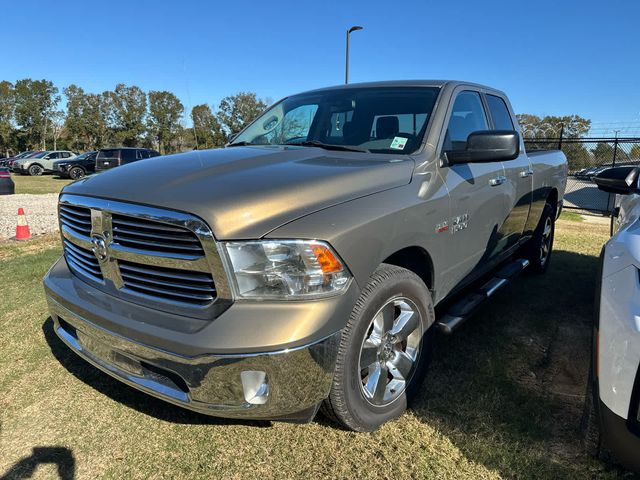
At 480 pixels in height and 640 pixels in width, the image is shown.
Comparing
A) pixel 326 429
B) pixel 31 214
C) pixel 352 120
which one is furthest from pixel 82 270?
pixel 31 214

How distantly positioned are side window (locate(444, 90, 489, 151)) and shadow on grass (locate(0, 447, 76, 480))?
8.99ft

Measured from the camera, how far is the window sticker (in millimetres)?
2876

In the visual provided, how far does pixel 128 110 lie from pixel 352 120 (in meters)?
50.2

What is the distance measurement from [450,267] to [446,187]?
20.7 inches

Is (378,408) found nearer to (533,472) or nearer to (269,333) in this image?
(533,472)

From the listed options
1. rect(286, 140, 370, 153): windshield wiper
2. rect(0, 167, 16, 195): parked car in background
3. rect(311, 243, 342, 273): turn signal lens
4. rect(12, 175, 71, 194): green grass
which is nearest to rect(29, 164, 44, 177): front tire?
rect(12, 175, 71, 194): green grass

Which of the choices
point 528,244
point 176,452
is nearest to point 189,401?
point 176,452

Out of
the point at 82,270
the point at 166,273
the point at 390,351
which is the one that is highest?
the point at 166,273

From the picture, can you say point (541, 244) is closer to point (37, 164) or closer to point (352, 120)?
point (352, 120)

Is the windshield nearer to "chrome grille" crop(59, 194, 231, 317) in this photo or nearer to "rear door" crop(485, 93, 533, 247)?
"rear door" crop(485, 93, 533, 247)

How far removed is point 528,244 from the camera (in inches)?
200

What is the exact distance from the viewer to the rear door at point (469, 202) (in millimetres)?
2902

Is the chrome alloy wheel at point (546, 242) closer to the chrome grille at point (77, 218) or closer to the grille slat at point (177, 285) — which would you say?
the grille slat at point (177, 285)

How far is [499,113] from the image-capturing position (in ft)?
13.6
